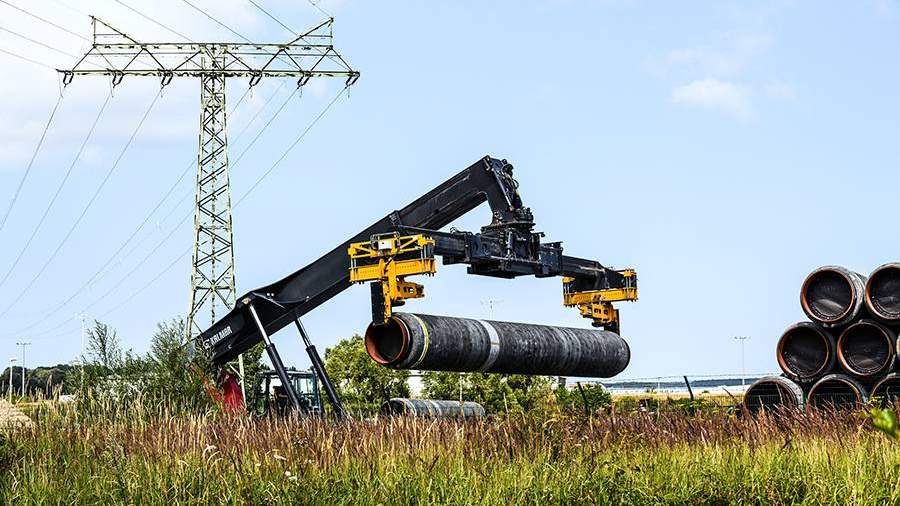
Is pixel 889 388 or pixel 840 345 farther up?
pixel 840 345

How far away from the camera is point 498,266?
16.0 m

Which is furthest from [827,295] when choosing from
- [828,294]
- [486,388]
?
[486,388]

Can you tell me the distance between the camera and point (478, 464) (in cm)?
1046

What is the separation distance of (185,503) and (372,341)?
18.1 ft

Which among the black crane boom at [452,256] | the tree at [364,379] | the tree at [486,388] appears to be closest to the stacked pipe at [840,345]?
the black crane boom at [452,256]

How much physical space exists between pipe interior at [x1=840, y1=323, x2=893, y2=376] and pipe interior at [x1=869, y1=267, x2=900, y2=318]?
354 millimetres

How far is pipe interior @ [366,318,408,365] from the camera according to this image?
14.4 m

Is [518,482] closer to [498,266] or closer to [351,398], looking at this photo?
[498,266]

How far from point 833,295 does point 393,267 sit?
7.88 meters

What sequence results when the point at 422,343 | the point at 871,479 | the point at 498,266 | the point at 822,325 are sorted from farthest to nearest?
the point at 822,325 → the point at 498,266 → the point at 422,343 → the point at 871,479

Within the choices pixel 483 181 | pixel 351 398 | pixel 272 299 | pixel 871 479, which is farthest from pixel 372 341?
pixel 351 398

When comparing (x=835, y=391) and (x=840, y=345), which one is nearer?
(x=840, y=345)

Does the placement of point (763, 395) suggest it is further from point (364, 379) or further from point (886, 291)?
point (364, 379)

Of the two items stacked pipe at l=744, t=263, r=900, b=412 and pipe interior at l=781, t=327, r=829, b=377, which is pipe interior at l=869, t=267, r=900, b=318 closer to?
stacked pipe at l=744, t=263, r=900, b=412
